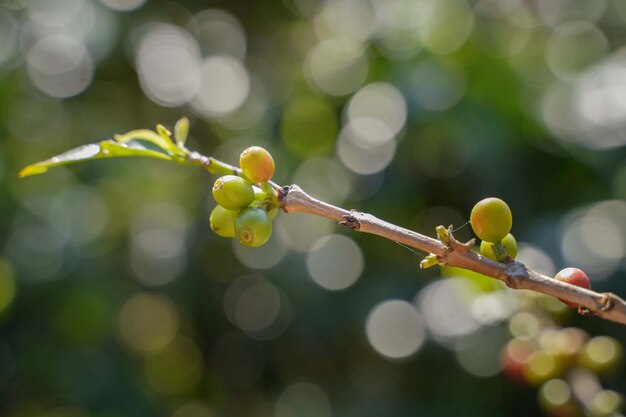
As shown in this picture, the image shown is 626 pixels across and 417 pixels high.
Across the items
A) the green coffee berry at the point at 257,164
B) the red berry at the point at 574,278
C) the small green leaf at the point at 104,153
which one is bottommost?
the small green leaf at the point at 104,153

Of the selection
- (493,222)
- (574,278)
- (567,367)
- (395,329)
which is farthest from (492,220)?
(395,329)

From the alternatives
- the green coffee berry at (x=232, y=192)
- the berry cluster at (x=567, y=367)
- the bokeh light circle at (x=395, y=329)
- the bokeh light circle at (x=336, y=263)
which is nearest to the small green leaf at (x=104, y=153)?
the green coffee berry at (x=232, y=192)

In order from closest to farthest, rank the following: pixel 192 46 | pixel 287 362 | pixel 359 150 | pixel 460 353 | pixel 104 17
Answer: pixel 460 353 → pixel 359 150 → pixel 287 362 → pixel 104 17 → pixel 192 46

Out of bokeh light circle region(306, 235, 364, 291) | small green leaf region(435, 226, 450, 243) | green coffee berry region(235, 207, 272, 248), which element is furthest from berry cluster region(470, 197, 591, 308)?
bokeh light circle region(306, 235, 364, 291)

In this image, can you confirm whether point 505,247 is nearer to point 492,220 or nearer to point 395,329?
point 492,220

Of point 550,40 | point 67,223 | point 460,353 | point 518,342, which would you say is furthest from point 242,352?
point 550,40

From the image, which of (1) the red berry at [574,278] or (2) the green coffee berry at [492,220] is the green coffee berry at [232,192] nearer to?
(2) the green coffee berry at [492,220]

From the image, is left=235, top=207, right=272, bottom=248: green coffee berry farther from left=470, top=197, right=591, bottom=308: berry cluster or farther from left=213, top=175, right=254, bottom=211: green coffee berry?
left=470, top=197, right=591, bottom=308: berry cluster

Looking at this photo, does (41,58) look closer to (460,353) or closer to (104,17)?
(104,17)
